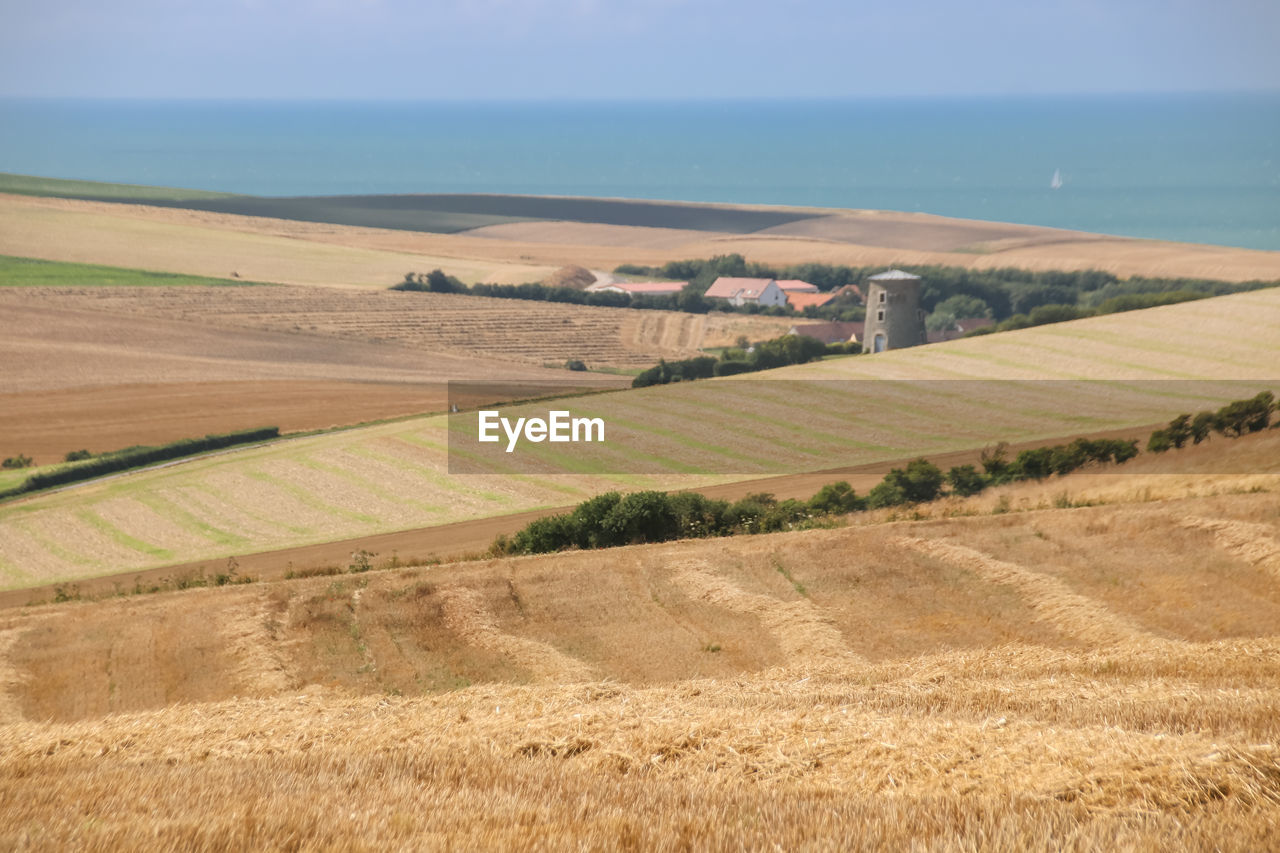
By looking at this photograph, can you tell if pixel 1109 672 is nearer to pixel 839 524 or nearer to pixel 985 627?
pixel 985 627

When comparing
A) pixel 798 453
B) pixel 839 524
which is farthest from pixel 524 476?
pixel 839 524

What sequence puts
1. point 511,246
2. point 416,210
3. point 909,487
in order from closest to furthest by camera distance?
1. point 909,487
2. point 511,246
3. point 416,210

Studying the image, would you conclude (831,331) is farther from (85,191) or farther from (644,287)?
(85,191)

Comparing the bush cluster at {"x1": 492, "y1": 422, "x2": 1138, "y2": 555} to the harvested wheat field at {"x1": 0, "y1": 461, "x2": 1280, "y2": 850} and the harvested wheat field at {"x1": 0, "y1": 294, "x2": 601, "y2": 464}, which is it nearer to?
the harvested wheat field at {"x1": 0, "y1": 461, "x2": 1280, "y2": 850}

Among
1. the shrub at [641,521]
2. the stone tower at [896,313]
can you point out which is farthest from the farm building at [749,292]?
the shrub at [641,521]

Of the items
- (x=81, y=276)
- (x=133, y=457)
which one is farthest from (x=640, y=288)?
(x=133, y=457)

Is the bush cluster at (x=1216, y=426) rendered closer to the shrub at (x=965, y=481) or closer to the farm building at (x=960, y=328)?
the shrub at (x=965, y=481)
